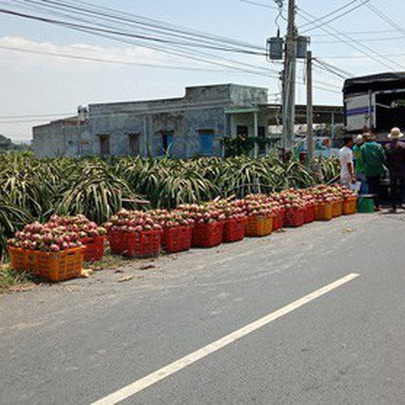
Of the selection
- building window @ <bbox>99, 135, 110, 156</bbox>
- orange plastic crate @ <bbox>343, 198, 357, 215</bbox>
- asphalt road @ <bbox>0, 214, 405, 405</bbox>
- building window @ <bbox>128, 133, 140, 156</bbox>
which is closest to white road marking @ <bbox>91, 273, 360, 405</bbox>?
asphalt road @ <bbox>0, 214, 405, 405</bbox>

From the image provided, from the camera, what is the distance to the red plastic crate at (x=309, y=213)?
12.7 meters

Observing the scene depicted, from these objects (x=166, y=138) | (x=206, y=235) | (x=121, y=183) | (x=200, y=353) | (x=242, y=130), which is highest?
(x=242, y=130)

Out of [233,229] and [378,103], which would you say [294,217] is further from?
[378,103]

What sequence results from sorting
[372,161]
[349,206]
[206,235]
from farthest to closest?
[349,206] < [372,161] < [206,235]

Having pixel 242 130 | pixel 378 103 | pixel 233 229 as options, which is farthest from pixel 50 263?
pixel 242 130

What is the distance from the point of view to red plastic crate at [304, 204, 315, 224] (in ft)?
41.5

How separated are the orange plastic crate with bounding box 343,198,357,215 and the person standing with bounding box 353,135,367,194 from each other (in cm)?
90

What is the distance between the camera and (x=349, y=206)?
1409 centimetres

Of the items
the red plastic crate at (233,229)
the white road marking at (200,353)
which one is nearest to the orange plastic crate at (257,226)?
the red plastic crate at (233,229)

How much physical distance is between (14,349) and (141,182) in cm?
783

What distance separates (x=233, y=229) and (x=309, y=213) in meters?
3.14

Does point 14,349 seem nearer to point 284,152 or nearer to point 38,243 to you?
point 38,243

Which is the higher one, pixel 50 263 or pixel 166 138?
pixel 166 138

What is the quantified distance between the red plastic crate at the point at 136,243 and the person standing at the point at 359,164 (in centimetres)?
731
